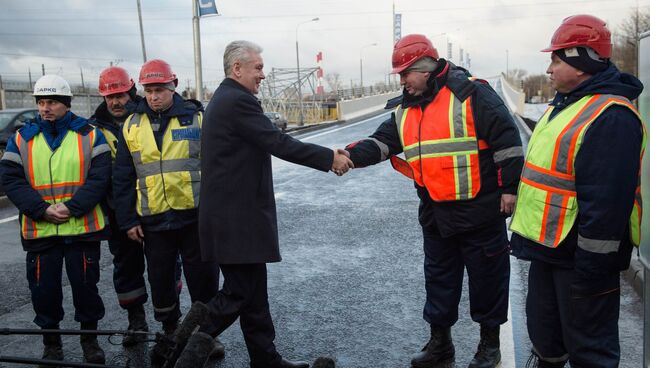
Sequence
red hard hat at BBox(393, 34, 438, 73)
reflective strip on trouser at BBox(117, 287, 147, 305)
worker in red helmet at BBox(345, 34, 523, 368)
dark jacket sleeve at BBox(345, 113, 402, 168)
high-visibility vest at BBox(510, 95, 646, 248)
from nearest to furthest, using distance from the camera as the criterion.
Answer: high-visibility vest at BBox(510, 95, 646, 248) < worker in red helmet at BBox(345, 34, 523, 368) < red hard hat at BBox(393, 34, 438, 73) < dark jacket sleeve at BBox(345, 113, 402, 168) < reflective strip on trouser at BBox(117, 287, 147, 305)

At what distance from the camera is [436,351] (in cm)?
396

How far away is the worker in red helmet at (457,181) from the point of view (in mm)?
3707

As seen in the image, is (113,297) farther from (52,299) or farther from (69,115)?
(69,115)

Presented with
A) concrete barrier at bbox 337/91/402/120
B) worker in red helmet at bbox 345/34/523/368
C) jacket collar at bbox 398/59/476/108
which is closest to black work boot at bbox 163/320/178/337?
worker in red helmet at bbox 345/34/523/368

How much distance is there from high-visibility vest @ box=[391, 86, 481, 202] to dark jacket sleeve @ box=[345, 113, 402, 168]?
51cm

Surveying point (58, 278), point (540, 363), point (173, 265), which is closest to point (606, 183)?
point (540, 363)

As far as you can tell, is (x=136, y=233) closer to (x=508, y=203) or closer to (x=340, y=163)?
(x=340, y=163)

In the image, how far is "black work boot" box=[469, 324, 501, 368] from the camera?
12.6ft

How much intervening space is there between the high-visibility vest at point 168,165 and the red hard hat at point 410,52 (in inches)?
56.1

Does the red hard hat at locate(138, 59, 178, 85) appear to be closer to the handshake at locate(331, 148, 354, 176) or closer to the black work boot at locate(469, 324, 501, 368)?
the handshake at locate(331, 148, 354, 176)

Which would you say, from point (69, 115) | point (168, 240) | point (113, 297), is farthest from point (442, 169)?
point (113, 297)

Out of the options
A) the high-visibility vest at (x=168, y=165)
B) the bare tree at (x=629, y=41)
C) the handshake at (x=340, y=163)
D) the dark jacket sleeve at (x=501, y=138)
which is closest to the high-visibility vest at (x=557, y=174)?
the dark jacket sleeve at (x=501, y=138)

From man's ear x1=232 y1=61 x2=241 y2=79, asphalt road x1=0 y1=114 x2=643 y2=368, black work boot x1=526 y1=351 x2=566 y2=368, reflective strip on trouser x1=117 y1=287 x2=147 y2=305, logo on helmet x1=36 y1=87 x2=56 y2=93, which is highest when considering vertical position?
man's ear x1=232 y1=61 x2=241 y2=79

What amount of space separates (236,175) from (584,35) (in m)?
2.01
